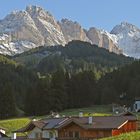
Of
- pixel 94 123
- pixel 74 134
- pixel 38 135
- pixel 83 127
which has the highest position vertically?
pixel 94 123

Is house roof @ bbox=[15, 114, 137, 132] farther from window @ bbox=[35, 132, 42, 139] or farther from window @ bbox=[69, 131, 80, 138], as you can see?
window @ bbox=[69, 131, 80, 138]

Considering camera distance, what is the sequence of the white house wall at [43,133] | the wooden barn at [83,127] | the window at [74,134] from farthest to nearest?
the white house wall at [43,133] → the window at [74,134] → the wooden barn at [83,127]

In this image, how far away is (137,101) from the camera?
9719cm

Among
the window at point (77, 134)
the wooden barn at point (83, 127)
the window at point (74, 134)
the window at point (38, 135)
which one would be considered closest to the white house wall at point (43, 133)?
the wooden barn at point (83, 127)

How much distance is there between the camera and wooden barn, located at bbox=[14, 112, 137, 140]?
52.4 m

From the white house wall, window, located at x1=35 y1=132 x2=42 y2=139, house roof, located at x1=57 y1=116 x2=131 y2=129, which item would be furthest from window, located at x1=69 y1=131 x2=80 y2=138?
window, located at x1=35 y1=132 x2=42 y2=139

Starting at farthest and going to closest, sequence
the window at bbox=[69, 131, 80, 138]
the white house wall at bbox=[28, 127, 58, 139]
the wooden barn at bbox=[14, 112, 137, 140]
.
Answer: the white house wall at bbox=[28, 127, 58, 139], the window at bbox=[69, 131, 80, 138], the wooden barn at bbox=[14, 112, 137, 140]

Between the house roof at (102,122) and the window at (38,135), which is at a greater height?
the house roof at (102,122)

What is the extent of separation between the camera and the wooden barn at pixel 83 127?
52416mm

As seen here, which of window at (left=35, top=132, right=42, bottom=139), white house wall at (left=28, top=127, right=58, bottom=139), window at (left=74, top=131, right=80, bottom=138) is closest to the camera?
window at (left=74, top=131, right=80, bottom=138)

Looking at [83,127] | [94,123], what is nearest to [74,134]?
[83,127]

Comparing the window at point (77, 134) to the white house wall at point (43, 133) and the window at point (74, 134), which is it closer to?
the window at point (74, 134)

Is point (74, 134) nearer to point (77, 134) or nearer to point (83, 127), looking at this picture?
point (77, 134)

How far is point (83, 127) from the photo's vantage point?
53.4m
